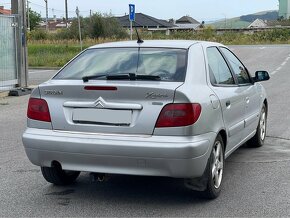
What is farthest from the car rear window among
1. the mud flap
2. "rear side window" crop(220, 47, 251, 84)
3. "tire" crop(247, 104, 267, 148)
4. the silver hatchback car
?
"tire" crop(247, 104, 267, 148)

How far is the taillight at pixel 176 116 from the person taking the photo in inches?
183

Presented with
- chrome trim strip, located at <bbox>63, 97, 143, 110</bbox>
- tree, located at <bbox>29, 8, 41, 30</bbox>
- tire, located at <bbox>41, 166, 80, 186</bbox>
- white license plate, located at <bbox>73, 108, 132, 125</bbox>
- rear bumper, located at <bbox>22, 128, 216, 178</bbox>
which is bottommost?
tire, located at <bbox>41, 166, 80, 186</bbox>

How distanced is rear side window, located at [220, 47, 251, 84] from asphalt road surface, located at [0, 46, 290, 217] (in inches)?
41.4

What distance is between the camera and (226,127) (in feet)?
17.9

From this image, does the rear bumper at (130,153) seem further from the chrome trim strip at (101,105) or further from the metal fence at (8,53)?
the metal fence at (8,53)

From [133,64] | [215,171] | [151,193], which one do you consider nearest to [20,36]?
[133,64]

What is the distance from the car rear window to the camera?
513 cm

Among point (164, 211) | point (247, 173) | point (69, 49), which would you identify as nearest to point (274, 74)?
point (247, 173)

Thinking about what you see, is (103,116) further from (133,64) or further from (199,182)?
(199,182)

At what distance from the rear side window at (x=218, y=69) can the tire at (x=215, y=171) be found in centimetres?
67

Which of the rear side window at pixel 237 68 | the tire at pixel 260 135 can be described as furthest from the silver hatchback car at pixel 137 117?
the tire at pixel 260 135

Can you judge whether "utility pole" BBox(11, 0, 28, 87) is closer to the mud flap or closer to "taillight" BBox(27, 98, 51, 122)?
"taillight" BBox(27, 98, 51, 122)

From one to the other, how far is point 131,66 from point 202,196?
1.46 metres

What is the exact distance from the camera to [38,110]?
16.9ft
